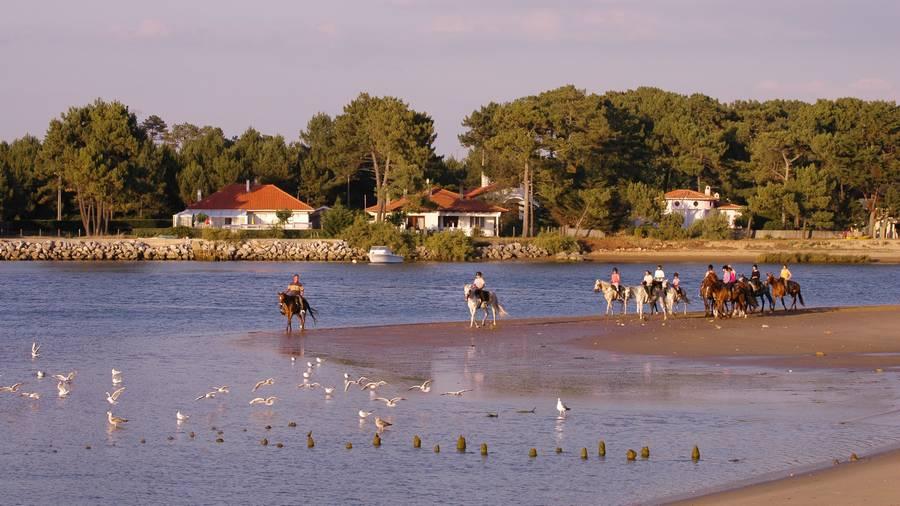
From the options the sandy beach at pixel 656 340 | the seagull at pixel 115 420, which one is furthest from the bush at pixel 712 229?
the seagull at pixel 115 420

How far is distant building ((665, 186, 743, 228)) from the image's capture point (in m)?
113

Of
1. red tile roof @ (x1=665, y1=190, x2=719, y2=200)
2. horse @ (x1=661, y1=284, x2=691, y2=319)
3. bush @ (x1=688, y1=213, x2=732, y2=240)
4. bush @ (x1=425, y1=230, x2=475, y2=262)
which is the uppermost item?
red tile roof @ (x1=665, y1=190, x2=719, y2=200)

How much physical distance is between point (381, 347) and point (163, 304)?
20.5 m

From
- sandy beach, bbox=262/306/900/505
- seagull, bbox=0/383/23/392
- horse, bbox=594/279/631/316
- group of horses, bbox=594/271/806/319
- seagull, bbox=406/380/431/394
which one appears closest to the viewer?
seagull, bbox=406/380/431/394

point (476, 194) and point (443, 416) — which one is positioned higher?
point (476, 194)

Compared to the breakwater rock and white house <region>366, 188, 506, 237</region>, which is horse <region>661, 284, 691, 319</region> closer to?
the breakwater rock

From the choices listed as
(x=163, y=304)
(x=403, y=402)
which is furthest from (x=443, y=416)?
(x=163, y=304)

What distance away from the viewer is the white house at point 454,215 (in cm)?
10906

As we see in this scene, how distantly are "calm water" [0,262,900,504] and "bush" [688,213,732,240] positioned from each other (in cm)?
7614

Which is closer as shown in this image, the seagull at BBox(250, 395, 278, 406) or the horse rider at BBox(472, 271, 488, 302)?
the seagull at BBox(250, 395, 278, 406)

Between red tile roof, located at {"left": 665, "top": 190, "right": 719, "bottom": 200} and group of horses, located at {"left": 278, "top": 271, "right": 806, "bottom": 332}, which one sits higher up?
red tile roof, located at {"left": 665, "top": 190, "right": 719, "bottom": 200}

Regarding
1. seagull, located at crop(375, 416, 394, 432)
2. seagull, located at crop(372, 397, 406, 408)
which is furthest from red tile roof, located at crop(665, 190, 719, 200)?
seagull, located at crop(375, 416, 394, 432)

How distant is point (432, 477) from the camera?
15.9 metres

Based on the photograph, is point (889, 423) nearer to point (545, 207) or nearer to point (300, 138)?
point (545, 207)
